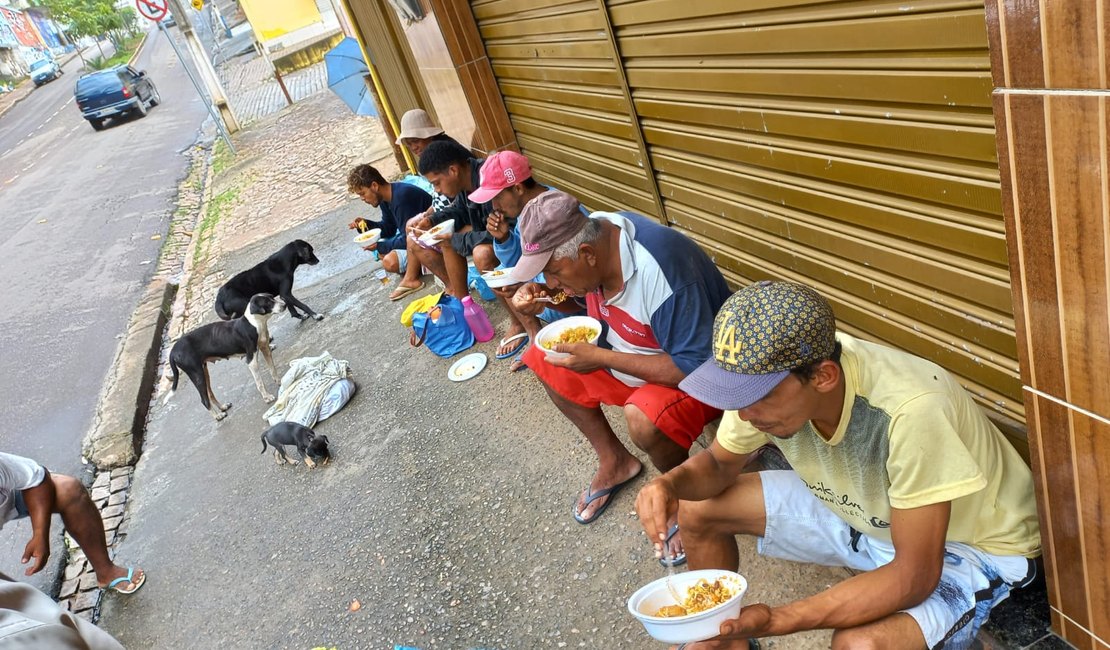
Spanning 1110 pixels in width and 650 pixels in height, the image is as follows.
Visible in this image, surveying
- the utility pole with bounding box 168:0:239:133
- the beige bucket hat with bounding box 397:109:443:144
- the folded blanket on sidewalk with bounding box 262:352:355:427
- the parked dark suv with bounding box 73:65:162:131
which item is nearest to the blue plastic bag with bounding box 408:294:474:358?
the folded blanket on sidewalk with bounding box 262:352:355:427

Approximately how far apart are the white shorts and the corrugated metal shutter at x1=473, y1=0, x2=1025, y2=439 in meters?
0.63

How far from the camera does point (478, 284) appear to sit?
5598 millimetres

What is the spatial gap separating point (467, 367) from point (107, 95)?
2229cm

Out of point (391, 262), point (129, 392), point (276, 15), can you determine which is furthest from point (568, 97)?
point (276, 15)

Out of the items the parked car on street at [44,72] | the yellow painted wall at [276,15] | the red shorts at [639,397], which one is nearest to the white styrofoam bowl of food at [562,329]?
the red shorts at [639,397]

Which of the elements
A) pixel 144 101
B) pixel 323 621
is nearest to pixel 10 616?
pixel 323 621

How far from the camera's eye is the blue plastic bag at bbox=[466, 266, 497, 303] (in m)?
5.52

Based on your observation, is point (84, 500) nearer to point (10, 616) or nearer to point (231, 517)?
point (231, 517)

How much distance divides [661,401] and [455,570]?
1.27 m

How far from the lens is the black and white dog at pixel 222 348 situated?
575 centimetres

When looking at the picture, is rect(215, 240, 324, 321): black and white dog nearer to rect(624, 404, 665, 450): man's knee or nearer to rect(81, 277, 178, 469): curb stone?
rect(81, 277, 178, 469): curb stone

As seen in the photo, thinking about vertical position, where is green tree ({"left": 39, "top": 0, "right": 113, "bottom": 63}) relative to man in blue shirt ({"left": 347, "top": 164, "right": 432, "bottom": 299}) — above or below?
above

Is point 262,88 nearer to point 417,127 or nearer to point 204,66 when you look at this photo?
point 204,66

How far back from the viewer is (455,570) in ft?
11.1
